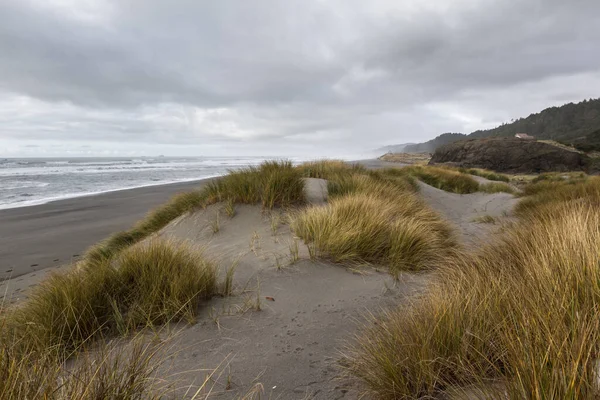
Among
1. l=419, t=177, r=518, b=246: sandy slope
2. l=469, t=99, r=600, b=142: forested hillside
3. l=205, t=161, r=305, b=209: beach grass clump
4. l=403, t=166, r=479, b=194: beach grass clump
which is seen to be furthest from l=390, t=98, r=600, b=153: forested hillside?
l=205, t=161, r=305, b=209: beach grass clump

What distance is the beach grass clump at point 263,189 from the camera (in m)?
5.82

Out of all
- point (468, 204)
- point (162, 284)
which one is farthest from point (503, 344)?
point (468, 204)

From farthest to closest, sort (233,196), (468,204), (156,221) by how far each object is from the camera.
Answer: (468,204)
(156,221)
(233,196)

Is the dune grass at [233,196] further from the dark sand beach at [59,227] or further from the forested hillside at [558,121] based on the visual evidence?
the forested hillside at [558,121]

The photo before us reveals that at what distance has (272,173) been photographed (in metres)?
6.11

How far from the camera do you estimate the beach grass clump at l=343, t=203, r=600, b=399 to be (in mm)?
1134

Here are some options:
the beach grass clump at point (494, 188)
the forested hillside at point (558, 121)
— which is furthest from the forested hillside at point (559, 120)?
the beach grass clump at point (494, 188)

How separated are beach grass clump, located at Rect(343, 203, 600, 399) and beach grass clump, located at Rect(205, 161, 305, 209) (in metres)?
3.95

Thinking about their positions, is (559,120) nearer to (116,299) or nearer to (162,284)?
(162,284)

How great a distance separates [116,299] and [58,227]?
7.99m

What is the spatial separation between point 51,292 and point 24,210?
37.4 ft

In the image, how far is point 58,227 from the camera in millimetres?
8609

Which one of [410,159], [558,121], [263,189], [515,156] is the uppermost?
[558,121]

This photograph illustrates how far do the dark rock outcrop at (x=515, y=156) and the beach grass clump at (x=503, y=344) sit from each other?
27.6 meters
